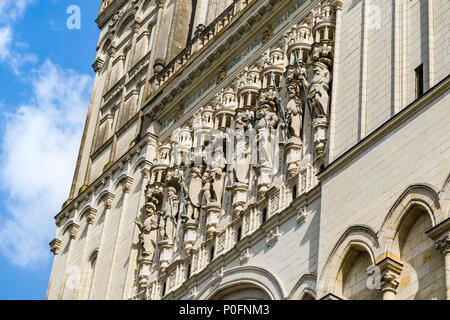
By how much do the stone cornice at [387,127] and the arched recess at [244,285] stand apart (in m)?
2.30

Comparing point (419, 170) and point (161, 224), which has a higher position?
point (161, 224)

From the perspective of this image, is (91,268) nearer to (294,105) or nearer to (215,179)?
(215,179)

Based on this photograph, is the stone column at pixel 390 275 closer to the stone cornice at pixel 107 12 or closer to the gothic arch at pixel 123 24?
the gothic arch at pixel 123 24

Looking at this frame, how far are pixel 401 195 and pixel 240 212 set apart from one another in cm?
597

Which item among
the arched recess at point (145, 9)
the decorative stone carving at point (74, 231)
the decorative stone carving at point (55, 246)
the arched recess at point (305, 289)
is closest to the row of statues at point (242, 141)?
the arched recess at point (305, 289)

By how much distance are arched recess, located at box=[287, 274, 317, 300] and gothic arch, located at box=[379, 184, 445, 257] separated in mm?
2090

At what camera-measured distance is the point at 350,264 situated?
20500mm

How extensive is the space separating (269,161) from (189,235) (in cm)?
289

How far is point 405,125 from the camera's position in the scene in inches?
813

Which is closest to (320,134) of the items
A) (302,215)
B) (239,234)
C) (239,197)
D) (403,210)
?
(302,215)

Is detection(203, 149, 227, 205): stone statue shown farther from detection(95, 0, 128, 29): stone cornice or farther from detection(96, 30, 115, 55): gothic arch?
detection(95, 0, 128, 29): stone cornice
